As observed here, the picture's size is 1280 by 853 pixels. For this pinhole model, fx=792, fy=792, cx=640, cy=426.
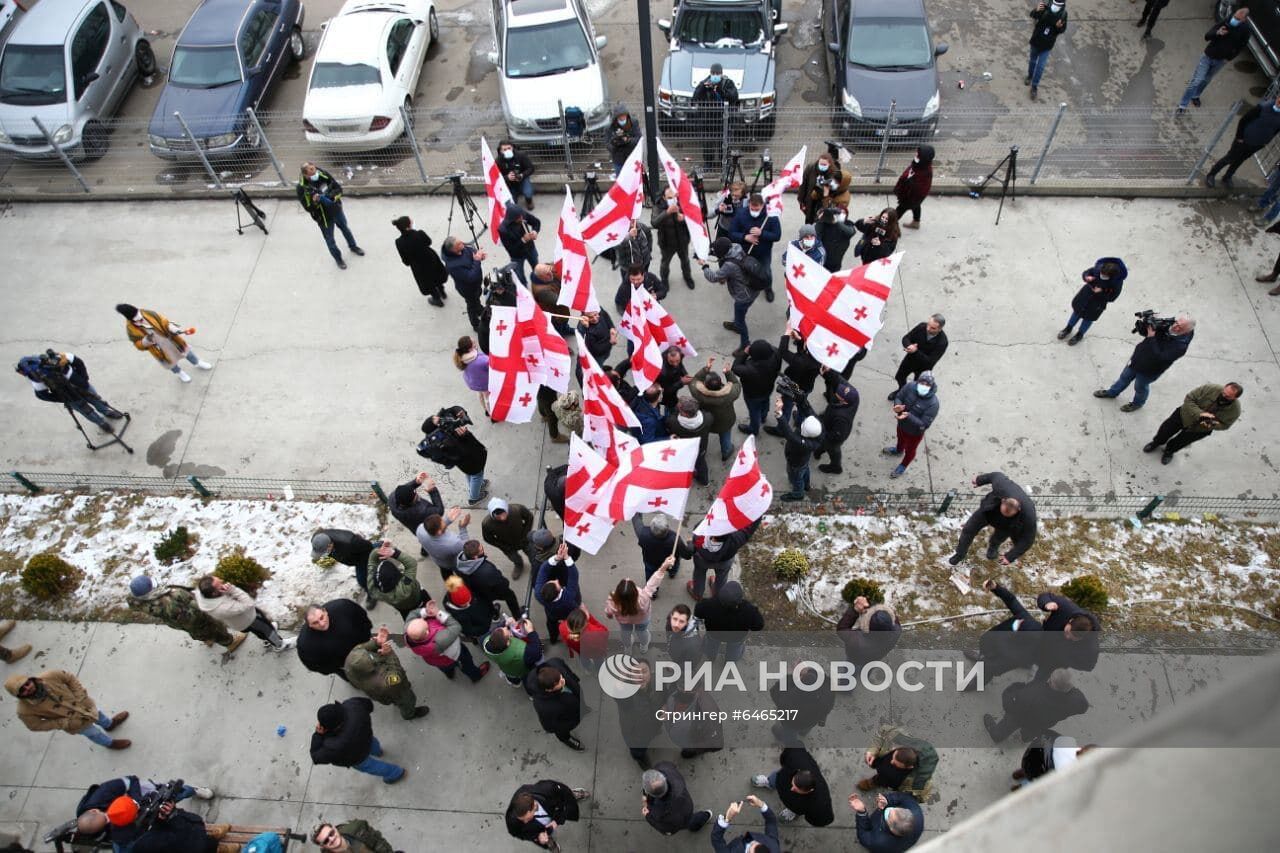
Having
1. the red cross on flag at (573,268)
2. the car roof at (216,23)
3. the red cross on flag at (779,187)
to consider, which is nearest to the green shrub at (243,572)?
the red cross on flag at (573,268)

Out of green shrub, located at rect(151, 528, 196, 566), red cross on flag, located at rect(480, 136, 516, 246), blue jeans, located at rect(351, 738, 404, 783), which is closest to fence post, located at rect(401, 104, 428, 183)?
red cross on flag, located at rect(480, 136, 516, 246)

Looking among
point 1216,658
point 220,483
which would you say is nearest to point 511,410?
point 220,483

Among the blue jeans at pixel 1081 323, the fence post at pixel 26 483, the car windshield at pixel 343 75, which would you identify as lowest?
the fence post at pixel 26 483

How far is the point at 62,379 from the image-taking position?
8.85 m

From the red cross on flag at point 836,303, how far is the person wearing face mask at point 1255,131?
6852mm

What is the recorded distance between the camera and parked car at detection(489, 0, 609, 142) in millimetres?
12789

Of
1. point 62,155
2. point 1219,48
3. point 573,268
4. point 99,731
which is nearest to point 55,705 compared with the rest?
point 99,731

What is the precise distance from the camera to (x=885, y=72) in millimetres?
12742

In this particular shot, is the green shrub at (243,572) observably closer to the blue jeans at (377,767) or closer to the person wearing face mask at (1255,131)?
the blue jeans at (377,767)

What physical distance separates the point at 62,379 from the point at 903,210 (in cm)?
1065

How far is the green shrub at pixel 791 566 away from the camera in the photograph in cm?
800

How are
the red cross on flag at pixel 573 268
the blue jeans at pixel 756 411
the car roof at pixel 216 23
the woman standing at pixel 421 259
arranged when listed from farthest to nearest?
the car roof at pixel 216 23
the woman standing at pixel 421 259
the blue jeans at pixel 756 411
the red cross on flag at pixel 573 268

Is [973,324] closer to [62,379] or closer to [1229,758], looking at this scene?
[1229,758]

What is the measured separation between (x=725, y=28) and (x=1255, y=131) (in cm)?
784
